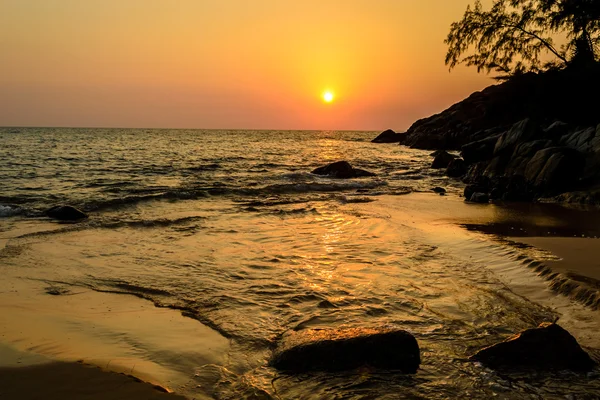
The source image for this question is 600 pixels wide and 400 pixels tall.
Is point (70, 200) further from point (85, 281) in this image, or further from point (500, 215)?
point (500, 215)

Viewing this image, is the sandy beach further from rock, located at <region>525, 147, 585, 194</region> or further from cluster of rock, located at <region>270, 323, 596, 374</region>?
rock, located at <region>525, 147, 585, 194</region>

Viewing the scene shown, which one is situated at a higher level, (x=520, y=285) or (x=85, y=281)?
(x=520, y=285)

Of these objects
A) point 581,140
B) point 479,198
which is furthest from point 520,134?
point 479,198

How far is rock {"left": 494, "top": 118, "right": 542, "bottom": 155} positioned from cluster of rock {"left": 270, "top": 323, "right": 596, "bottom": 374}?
19.3 m

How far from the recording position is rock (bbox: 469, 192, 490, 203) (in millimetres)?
16141

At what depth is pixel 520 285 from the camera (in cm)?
644

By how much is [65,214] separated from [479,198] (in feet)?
43.6

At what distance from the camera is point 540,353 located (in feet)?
13.2

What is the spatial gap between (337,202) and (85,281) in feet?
35.2

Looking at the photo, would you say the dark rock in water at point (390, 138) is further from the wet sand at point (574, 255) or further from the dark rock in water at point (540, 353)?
the dark rock in water at point (540, 353)

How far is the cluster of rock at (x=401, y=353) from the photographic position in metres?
3.99

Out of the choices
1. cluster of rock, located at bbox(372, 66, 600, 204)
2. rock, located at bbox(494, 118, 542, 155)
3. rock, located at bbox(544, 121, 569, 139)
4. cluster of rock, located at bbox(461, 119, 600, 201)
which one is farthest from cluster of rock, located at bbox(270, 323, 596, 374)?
rock, located at bbox(544, 121, 569, 139)

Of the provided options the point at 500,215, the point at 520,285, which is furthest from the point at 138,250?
the point at 500,215

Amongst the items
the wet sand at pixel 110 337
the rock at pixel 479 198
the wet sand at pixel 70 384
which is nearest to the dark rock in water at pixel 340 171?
the rock at pixel 479 198
